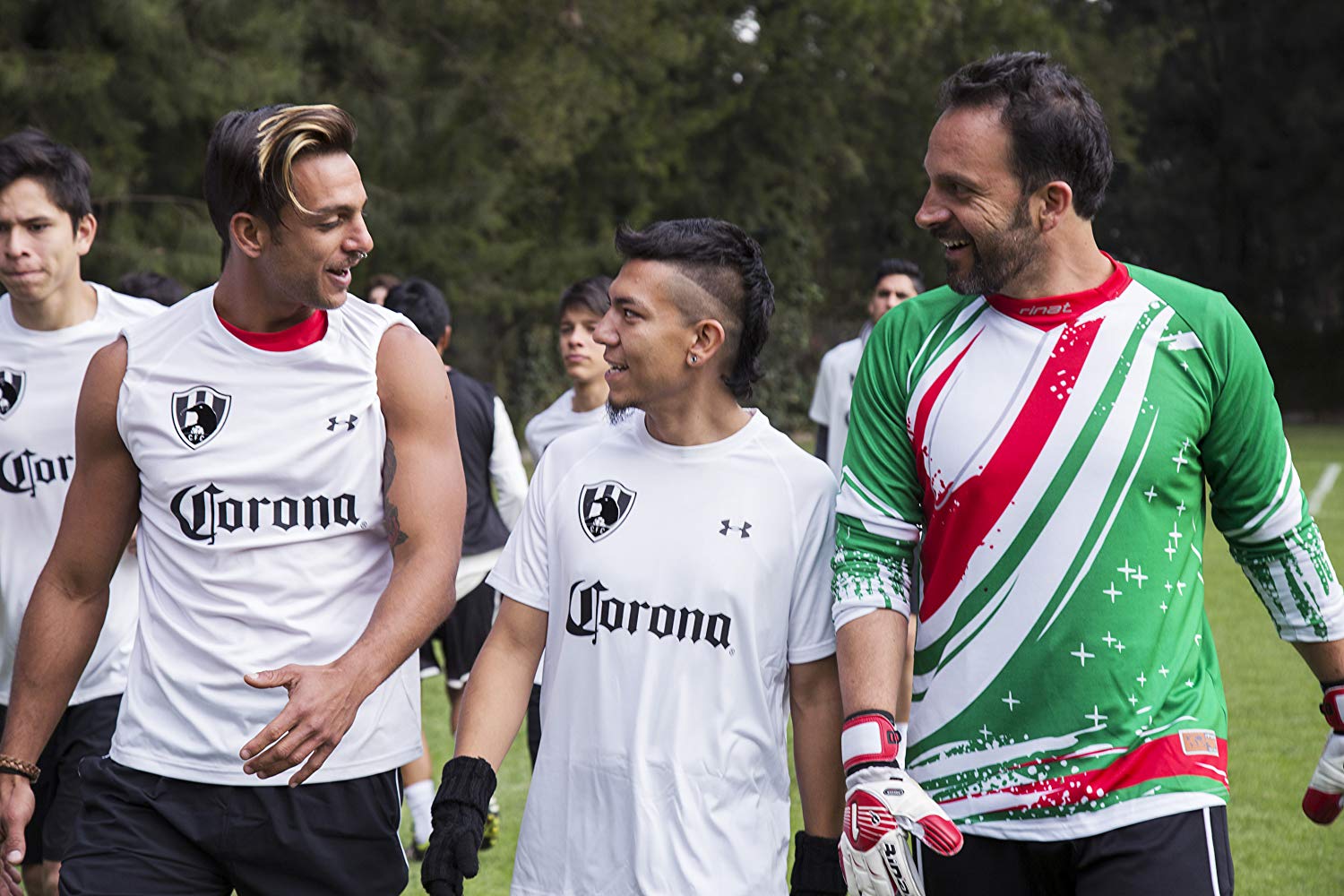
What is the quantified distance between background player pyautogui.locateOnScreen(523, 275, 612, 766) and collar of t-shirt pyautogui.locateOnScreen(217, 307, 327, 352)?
333cm

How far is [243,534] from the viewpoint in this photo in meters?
3.65

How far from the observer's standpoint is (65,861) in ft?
11.9

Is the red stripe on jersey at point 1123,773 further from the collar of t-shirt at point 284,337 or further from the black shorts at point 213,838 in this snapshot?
the collar of t-shirt at point 284,337

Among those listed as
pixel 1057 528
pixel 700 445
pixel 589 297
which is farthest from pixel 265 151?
pixel 589 297

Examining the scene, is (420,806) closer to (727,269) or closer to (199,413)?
(199,413)

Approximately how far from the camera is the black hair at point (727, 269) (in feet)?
12.5

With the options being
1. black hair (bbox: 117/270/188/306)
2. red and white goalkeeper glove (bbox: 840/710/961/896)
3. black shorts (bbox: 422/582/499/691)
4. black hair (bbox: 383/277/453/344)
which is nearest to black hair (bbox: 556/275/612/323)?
black hair (bbox: 383/277/453/344)

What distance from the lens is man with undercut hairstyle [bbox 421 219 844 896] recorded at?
350 cm

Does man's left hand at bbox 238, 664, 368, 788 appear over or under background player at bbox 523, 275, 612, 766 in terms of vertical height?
under

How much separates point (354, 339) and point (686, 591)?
0.94 m

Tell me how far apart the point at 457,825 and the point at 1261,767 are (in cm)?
658

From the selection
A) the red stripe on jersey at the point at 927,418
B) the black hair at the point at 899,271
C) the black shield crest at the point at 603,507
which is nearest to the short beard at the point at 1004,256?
the red stripe on jersey at the point at 927,418

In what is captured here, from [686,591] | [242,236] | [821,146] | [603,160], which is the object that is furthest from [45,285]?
[821,146]

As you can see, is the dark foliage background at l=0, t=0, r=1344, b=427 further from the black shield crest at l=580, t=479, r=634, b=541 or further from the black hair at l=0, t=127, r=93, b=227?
the black shield crest at l=580, t=479, r=634, b=541
